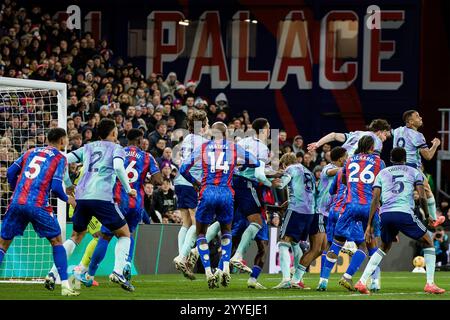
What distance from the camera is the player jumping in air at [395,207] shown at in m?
15.2

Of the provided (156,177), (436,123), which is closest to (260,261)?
(156,177)

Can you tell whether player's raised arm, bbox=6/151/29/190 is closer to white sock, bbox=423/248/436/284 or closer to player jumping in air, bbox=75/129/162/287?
player jumping in air, bbox=75/129/162/287

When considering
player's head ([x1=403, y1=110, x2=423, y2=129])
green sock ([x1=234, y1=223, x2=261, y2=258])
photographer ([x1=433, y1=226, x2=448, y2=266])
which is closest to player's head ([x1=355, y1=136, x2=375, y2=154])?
green sock ([x1=234, y1=223, x2=261, y2=258])

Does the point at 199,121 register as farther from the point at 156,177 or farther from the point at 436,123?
the point at 436,123

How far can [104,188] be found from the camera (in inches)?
587

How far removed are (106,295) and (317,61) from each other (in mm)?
18653

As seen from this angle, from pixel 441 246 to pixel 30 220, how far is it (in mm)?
14290

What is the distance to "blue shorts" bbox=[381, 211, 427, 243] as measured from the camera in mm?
15141

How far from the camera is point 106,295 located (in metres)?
14.8

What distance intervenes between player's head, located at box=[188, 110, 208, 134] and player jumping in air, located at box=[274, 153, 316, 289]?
1.38 metres

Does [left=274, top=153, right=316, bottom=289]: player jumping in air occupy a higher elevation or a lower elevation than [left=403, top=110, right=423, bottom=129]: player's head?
lower

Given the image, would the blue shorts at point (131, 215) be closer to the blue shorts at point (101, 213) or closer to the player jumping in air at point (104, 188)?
the player jumping in air at point (104, 188)

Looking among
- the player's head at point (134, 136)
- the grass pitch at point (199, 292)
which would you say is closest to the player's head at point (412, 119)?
the grass pitch at point (199, 292)

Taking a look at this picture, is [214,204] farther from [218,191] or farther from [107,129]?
[107,129]
